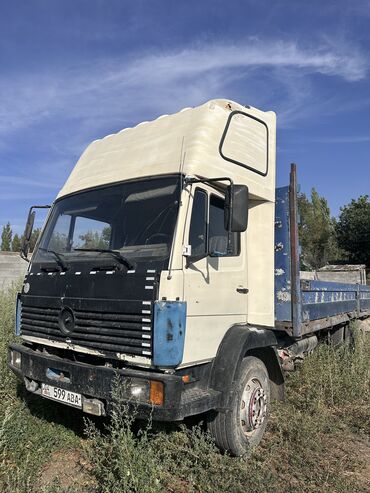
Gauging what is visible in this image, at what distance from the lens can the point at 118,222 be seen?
422 cm

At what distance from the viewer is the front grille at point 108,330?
3447 mm

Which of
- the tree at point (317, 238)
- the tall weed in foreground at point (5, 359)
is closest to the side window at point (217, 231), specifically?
the tall weed in foreground at point (5, 359)

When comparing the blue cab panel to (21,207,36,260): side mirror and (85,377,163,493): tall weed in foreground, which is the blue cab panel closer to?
(85,377,163,493): tall weed in foreground

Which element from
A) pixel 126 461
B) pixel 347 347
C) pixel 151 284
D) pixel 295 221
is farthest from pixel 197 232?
pixel 347 347

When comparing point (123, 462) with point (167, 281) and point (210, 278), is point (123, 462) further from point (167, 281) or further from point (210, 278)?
point (210, 278)

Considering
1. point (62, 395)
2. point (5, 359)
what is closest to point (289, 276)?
point (62, 395)

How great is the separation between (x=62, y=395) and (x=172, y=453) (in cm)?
109

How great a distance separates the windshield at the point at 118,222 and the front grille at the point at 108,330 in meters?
0.52

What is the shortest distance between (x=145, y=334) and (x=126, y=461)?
925 millimetres

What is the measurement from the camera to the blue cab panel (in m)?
3.35

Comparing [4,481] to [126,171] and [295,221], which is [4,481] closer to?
[126,171]

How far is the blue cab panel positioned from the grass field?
49 cm

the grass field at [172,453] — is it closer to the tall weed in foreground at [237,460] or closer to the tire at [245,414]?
the tall weed in foreground at [237,460]

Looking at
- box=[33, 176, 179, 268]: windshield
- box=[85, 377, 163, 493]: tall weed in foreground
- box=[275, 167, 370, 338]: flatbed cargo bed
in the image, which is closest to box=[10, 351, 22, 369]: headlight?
box=[33, 176, 179, 268]: windshield
